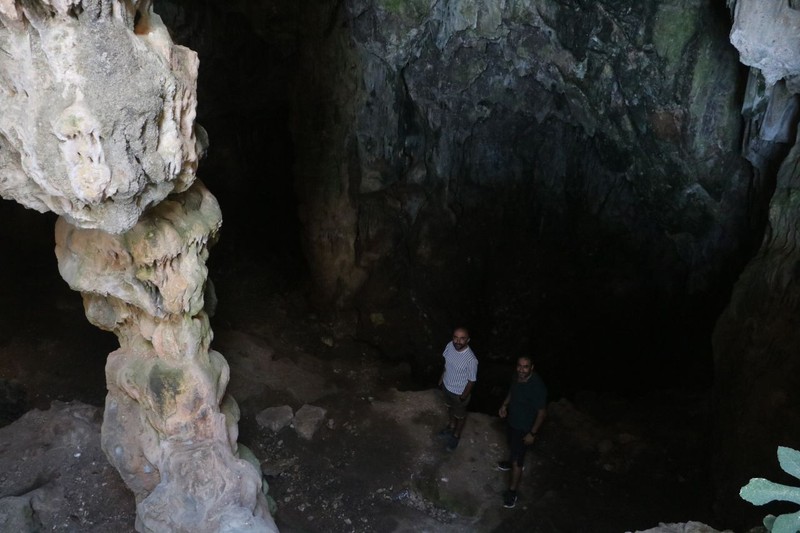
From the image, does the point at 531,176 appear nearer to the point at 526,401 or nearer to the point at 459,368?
the point at 459,368

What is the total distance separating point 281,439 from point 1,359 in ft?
9.72

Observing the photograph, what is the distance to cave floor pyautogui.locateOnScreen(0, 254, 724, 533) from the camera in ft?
19.8

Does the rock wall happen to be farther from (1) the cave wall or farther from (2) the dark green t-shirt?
(2) the dark green t-shirt

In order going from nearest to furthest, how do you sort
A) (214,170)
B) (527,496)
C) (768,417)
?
(768,417) < (527,496) < (214,170)

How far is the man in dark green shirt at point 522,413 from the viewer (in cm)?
587

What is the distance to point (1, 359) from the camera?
6.77 m

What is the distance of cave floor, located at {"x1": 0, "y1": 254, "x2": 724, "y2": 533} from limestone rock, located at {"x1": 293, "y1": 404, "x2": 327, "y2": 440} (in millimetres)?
75

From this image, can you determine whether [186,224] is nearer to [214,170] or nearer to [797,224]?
[797,224]

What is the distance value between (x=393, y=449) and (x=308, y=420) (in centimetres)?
92

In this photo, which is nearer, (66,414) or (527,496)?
(66,414)

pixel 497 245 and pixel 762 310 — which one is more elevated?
pixel 762 310

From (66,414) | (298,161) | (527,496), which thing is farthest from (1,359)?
(527,496)

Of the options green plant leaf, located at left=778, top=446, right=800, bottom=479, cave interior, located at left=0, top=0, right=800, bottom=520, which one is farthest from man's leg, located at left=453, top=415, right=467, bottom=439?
green plant leaf, located at left=778, top=446, right=800, bottom=479

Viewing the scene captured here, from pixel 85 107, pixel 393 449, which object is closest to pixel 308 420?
pixel 393 449
